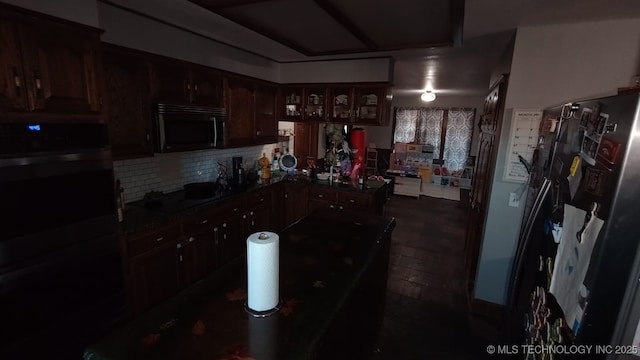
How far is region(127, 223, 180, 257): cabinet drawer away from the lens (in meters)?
2.08

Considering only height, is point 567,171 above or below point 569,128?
below

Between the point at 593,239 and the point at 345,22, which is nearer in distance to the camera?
the point at 593,239

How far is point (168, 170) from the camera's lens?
301 cm

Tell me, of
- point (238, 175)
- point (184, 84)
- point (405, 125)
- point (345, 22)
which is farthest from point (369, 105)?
point (405, 125)

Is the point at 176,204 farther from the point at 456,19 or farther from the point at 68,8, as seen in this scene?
the point at 456,19

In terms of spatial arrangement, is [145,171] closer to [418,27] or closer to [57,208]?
[57,208]

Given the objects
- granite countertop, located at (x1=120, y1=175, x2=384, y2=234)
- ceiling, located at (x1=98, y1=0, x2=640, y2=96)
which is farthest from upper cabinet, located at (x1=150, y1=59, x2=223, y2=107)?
granite countertop, located at (x1=120, y1=175, x2=384, y2=234)

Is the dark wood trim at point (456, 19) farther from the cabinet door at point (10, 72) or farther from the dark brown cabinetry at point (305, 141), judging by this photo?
the dark brown cabinetry at point (305, 141)

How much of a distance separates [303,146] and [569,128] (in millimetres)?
4427

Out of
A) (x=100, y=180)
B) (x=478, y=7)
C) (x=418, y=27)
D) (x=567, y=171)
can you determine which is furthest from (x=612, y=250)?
(x=100, y=180)

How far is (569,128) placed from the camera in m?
1.21

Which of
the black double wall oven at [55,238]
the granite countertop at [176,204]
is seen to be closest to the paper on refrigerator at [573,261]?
the black double wall oven at [55,238]

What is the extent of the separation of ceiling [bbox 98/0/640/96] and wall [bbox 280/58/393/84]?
0.95ft

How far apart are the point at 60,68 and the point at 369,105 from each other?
291 cm
